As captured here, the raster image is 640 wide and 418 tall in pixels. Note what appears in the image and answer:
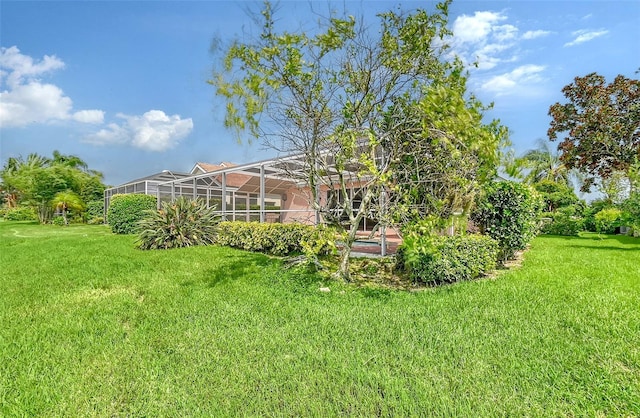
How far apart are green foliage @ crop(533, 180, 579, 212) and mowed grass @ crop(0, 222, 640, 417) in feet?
57.2

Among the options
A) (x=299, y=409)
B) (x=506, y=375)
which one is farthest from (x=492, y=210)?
(x=299, y=409)

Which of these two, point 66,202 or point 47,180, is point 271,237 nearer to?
point 66,202

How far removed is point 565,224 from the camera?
1792 centimetres

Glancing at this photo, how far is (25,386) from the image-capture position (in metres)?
2.94

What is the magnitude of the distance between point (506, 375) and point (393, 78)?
5.15 metres

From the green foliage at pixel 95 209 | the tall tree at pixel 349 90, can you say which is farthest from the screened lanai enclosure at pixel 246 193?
the green foliage at pixel 95 209

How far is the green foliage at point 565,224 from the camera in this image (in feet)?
57.8

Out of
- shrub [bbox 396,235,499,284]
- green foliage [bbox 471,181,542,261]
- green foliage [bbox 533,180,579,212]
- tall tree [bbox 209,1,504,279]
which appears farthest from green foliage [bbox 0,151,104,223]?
green foliage [bbox 533,180,579,212]

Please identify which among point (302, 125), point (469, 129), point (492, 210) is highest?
point (302, 125)

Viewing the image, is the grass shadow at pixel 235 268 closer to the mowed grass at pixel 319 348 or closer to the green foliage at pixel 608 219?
the mowed grass at pixel 319 348

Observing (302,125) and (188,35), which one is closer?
(302,125)

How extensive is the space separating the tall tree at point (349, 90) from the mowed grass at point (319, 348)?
2177 mm

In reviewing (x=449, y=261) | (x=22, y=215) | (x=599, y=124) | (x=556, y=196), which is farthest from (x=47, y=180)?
(x=599, y=124)

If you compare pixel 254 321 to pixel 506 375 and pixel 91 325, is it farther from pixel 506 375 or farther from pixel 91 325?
pixel 506 375
